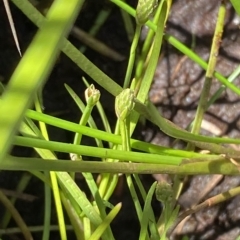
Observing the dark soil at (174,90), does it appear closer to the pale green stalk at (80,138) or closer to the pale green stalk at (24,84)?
the pale green stalk at (80,138)

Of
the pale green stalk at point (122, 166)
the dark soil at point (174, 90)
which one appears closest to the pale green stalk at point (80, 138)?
the pale green stalk at point (122, 166)

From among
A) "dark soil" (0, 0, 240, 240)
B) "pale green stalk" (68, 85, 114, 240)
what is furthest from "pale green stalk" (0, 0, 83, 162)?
"dark soil" (0, 0, 240, 240)

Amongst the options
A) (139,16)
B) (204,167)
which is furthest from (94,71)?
(204,167)

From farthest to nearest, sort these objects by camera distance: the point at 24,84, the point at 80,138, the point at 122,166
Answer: the point at 80,138, the point at 122,166, the point at 24,84

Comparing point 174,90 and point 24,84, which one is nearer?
point 24,84

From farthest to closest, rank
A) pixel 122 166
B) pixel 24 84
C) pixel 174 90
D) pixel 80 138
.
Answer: pixel 174 90, pixel 80 138, pixel 122 166, pixel 24 84

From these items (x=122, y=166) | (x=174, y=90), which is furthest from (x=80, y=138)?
(x=174, y=90)

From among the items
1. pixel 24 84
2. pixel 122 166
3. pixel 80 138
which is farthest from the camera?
pixel 80 138

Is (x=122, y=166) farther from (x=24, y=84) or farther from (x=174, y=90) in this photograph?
(x=174, y=90)
